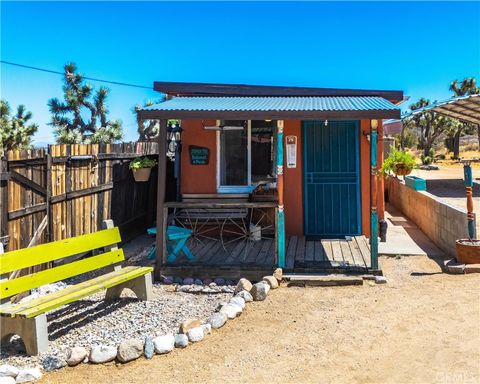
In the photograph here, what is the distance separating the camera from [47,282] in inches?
162

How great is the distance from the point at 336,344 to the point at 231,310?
120cm

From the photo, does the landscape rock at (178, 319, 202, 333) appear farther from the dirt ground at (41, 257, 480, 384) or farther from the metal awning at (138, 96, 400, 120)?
the metal awning at (138, 96, 400, 120)

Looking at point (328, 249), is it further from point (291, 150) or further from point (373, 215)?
point (291, 150)

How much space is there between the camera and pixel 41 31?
51.6 ft

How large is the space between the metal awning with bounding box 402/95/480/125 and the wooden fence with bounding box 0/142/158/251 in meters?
8.62

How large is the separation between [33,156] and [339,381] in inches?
175

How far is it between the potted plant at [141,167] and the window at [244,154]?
1637 millimetres

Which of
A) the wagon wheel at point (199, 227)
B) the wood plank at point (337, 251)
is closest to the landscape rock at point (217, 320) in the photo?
the wood plank at point (337, 251)

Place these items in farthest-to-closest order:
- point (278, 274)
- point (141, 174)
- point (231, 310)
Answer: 1. point (141, 174)
2. point (278, 274)
3. point (231, 310)

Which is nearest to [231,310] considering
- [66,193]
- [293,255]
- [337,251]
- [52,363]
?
[52,363]

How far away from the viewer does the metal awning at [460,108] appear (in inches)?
537

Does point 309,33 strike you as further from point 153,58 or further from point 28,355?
point 28,355

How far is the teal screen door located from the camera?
739 centimetres

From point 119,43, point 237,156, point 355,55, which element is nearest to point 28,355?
point 237,156
